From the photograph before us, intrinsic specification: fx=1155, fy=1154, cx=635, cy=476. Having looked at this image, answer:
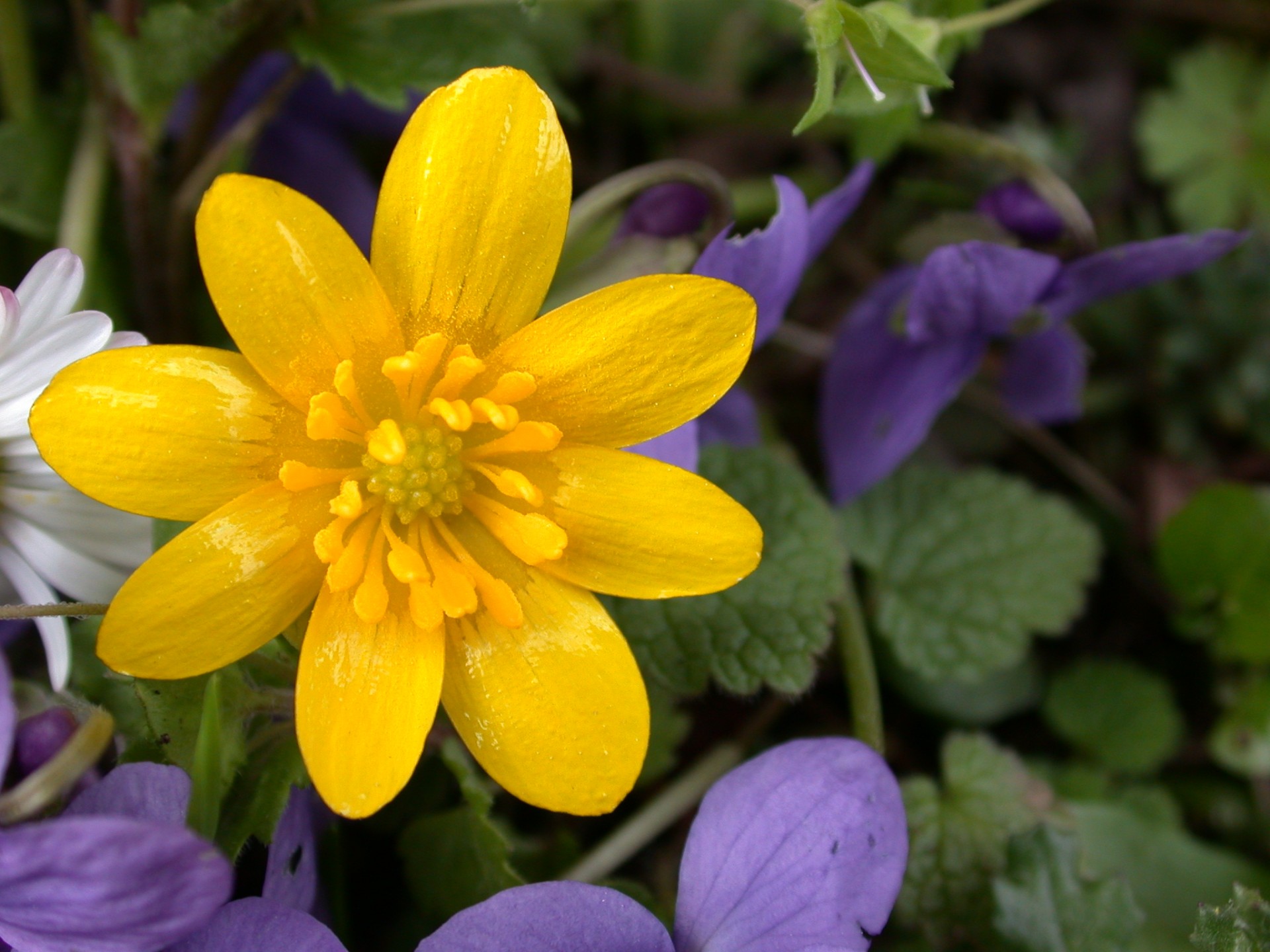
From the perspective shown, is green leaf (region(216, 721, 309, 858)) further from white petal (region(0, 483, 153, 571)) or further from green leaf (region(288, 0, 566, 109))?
green leaf (region(288, 0, 566, 109))

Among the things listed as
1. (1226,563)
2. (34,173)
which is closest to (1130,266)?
(1226,563)

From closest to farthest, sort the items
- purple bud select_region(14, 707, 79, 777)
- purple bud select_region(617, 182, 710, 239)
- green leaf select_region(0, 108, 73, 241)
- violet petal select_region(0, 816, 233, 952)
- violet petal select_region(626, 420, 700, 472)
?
1. violet petal select_region(0, 816, 233, 952)
2. purple bud select_region(14, 707, 79, 777)
3. violet petal select_region(626, 420, 700, 472)
4. purple bud select_region(617, 182, 710, 239)
5. green leaf select_region(0, 108, 73, 241)

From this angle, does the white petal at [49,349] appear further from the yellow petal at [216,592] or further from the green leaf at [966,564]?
the green leaf at [966,564]

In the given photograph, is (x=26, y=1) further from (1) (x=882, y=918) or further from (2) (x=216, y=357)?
(1) (x=882, y=918)


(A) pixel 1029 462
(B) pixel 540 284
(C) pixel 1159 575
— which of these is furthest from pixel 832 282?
(B) pixel 540 284

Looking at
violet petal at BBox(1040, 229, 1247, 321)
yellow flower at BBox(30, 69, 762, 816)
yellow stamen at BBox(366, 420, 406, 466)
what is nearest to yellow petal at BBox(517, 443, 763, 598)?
yellow flower at BBox(30, 69, 762, 816)

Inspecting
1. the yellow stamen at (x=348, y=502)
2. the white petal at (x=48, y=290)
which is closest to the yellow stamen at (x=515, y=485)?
the yellow stamen at (x=348, y=502)

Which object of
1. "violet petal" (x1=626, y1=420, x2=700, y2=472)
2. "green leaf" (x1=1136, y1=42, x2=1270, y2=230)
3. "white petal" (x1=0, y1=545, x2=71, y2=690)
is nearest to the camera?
"white petal" (x1=0, y1=545, x2=71, y2=690)
